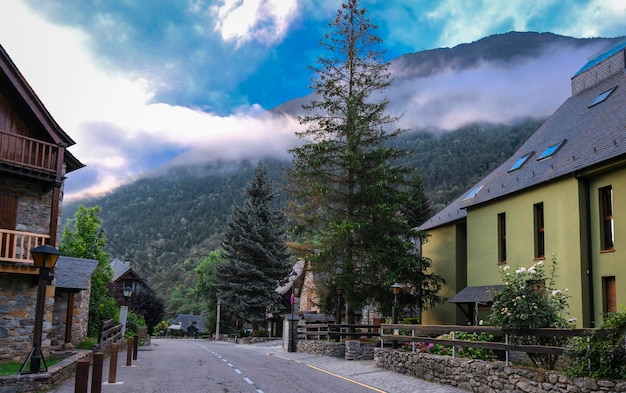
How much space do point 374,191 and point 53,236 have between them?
14.5 m

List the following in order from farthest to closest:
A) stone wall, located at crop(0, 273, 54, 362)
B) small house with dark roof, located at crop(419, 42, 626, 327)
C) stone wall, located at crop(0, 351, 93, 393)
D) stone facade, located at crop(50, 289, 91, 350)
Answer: stone facade, located at crop(50, 289, 91, 350) → small house with dark roof, located at crop(419, 42, 626, 327) → stone wall, located at crop(0, 273, 54, 362) → stone wall, located at crop(0, 351, 93, 393)

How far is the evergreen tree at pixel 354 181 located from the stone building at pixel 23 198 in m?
11.7

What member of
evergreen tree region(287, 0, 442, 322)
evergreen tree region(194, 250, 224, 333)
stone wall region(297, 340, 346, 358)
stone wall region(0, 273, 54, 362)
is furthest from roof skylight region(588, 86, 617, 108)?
evergreen tree region(194, 250, 224, 333)

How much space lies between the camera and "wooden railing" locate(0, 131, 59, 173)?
59.1 feet

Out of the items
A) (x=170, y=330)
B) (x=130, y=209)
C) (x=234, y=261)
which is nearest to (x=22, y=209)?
(x=234, y=261)

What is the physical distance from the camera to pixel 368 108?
96.8 feet

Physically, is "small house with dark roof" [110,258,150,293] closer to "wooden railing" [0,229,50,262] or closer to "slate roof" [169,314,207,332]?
"slate roof" [169,314,207,332]

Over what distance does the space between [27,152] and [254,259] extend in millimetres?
33947

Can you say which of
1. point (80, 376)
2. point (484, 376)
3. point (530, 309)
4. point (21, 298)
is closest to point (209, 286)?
point (21, 298)

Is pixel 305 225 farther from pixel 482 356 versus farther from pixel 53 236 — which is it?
pixel 482 356

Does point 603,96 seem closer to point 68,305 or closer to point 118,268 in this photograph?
point 68,305

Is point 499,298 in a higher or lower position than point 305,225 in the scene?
lower

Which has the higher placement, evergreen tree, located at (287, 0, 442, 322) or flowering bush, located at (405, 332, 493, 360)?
evergreen tree, located at (287, 0, 442, 322)

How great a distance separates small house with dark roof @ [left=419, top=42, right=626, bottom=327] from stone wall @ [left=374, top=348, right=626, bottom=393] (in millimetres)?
2585
